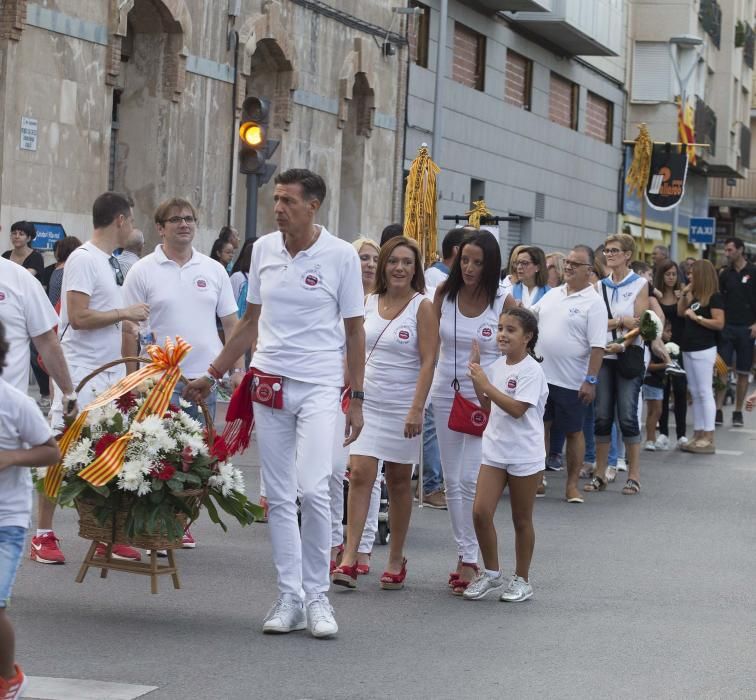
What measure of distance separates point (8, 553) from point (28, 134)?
14934 millimetres

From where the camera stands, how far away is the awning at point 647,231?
46812mm

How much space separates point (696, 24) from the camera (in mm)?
51062

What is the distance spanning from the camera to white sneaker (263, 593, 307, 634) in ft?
24.2

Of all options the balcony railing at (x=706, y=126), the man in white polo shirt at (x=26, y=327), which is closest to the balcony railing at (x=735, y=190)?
the balcony railing at (x=706, y=126)

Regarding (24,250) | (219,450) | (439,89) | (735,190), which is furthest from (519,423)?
(735,190)

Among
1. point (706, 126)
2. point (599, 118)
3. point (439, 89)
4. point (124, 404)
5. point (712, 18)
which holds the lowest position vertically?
point (124, 404)

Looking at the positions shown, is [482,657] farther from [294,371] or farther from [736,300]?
[736,300]

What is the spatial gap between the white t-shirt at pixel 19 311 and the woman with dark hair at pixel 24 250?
10.1 meters

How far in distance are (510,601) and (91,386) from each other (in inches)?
99.4

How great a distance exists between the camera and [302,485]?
295 inches

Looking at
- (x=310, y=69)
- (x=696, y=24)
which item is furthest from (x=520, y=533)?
(x=696, y=24)

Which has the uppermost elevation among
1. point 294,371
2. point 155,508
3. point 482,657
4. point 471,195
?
point 471,195

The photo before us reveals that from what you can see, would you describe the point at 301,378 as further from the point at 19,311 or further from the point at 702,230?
the point at 702,230

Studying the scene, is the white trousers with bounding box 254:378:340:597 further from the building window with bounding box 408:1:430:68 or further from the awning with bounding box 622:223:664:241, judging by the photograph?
the awning with bounding box 622:223:664:241
